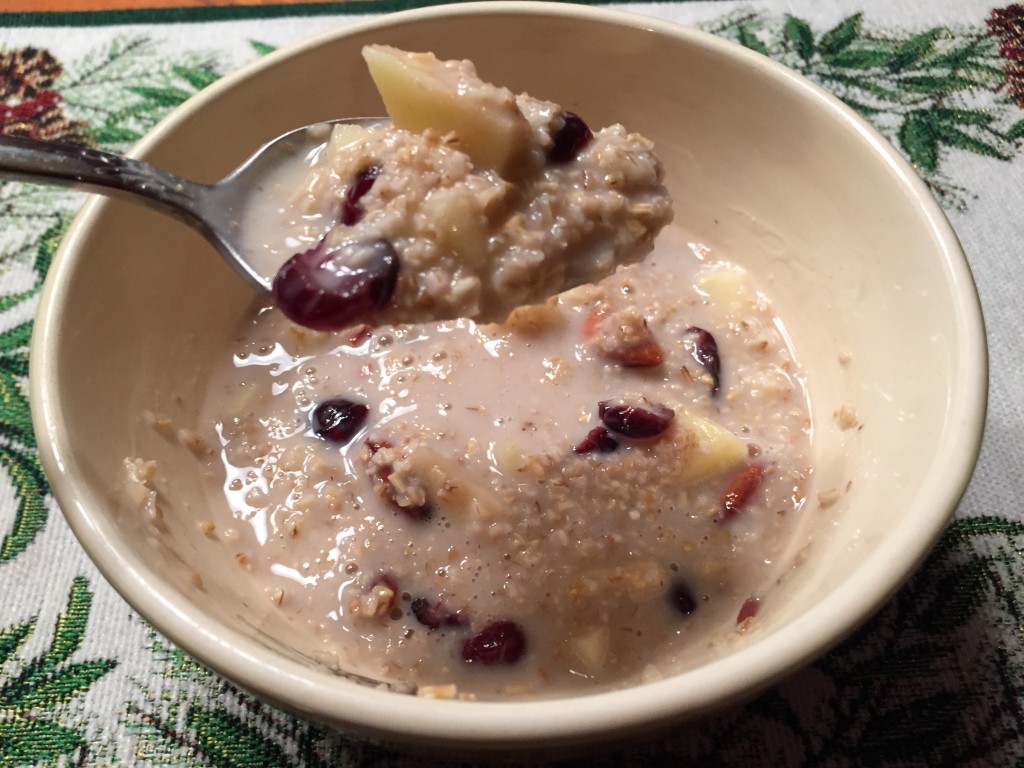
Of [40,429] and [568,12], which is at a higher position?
[568,12]

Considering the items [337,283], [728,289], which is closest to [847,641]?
[728,289]

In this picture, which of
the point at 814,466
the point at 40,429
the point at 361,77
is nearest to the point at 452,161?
the point at 361,77

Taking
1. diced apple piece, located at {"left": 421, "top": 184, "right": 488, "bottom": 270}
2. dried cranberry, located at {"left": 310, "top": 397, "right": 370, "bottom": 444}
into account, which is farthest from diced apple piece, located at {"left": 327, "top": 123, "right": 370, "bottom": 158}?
dried cranberry, located at {"left": 310, "top": 397, "right": 370, "bottom": 444}

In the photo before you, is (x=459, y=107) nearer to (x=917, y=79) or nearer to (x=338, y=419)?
(x=338, y=419)

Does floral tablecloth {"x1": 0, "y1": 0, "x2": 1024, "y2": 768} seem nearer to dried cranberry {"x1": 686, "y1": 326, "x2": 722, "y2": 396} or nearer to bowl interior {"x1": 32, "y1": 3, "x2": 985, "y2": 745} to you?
bowl interior {"x1": 32, "y1": 3, "x2": 985, "y2": 745}

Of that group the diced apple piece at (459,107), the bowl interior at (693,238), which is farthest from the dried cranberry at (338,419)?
the diced apple piece at (459,107)

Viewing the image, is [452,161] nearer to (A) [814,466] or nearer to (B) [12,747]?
(A) [814,466]
